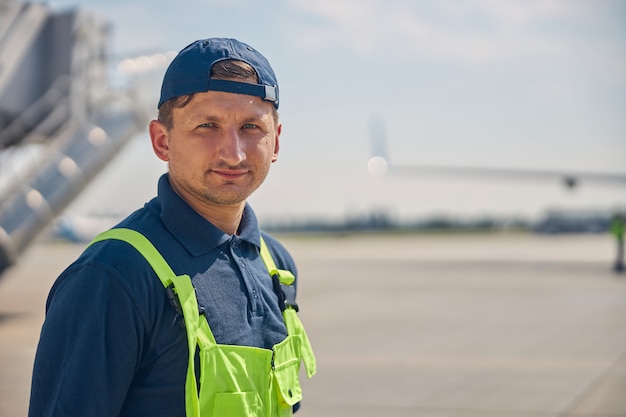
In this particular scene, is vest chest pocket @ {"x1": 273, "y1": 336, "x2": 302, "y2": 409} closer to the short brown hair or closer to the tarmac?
the short brown hair

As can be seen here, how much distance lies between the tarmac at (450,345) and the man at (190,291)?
15.1ft

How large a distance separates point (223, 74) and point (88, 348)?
0.80 meters

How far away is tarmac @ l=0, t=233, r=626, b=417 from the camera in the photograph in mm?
6840

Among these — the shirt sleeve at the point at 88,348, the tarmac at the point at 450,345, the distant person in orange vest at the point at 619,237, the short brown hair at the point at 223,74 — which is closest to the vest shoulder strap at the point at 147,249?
the shirt sleeve at the point at 88,348

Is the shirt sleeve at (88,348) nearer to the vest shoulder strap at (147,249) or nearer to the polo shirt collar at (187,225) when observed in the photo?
the vest shoulder strap at (147,249)

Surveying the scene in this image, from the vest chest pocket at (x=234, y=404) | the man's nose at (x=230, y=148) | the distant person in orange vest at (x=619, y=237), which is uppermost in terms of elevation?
the man's nose at (x=230, y=148)

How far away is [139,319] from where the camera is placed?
181cm

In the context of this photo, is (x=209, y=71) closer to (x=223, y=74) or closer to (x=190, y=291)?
(x=223, y=74)

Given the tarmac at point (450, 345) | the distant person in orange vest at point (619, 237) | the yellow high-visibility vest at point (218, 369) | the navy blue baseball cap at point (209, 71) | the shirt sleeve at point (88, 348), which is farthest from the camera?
the distant person in orange vest at point (619, 237)

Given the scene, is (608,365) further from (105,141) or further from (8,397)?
(105,141)

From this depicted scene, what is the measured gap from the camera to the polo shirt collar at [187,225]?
2.04 m

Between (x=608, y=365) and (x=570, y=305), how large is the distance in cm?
517

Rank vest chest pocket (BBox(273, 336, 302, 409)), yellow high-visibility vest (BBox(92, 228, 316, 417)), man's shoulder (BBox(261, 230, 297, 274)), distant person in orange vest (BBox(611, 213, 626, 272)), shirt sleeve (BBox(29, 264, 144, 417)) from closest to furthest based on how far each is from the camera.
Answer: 1. shirt sleeve (BBox(29, 264, 144, 417))
2. yellow high-visibility vest (BBox(92, 228, 316, 417))
3. vest chest pocket (BBox(273, 336, 302, 409))
4. man's shoulder (BBox(261, 230, 297, 274))
5. distant person in orange vest (BBox(611, 213, 626, 272))

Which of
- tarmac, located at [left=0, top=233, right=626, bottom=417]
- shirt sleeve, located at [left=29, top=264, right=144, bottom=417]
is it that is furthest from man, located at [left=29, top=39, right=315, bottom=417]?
tarmac, located at [left=0, top=233, right=626, bottom=417]
